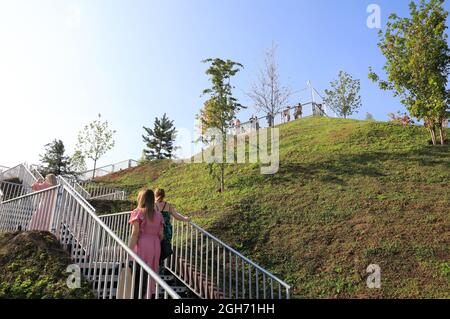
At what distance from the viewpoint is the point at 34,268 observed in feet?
18.4

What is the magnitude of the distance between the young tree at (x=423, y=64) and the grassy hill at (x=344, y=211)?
1.89 m

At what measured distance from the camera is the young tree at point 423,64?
16453 millimetres

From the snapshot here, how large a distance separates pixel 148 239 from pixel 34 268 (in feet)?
5.36

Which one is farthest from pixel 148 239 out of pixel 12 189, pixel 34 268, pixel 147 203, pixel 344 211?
pixel 12 189

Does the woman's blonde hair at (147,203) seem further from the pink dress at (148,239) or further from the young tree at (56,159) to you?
the young tree at (56,159)

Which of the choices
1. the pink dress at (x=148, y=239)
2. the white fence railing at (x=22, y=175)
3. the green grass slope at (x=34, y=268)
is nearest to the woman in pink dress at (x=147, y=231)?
the pink dress at (x=148, y=239)

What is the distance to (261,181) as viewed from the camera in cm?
1706

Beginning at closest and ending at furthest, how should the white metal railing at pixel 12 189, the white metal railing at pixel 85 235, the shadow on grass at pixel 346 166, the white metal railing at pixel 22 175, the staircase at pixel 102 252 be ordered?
the staircase at pixel 102 252 → the white metal railing at pixel 85 235 → the shadow on grass at pixel 346 166 → the white metal railing at pixel 12 189 → the white metal railing at pixel 22 175

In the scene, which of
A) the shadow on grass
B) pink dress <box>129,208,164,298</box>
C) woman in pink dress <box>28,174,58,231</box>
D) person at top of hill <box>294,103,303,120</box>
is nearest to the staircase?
woman in pink dress <box>28,174,58,231</box>

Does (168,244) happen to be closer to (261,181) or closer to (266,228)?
(266,228)
